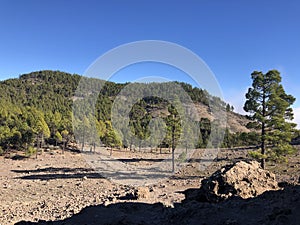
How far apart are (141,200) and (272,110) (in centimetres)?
1561

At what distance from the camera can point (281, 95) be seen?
28.4 meters

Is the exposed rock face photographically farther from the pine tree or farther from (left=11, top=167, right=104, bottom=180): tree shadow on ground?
(left=11, top=167, right=104, bottom=180): tree shadow on ground

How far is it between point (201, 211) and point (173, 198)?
29.8 ft

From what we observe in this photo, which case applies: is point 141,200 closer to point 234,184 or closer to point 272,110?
point 234,184

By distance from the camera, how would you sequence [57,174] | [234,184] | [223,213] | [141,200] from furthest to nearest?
1. [57,174]
2. [141,200]
3. [234,184]
4. [223,213]

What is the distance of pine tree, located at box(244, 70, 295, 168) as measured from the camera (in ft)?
88.8

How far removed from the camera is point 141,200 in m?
19.9

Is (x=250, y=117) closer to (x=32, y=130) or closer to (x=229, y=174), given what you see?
(x=229, y=174)

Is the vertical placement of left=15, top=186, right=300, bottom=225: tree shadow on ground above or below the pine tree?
below

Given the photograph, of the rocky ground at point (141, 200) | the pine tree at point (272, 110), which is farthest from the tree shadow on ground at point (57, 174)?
the pine tree at point (272, 110)

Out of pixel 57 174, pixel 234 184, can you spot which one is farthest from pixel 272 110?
pixel 57 174

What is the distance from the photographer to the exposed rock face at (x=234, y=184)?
14711 millimetres

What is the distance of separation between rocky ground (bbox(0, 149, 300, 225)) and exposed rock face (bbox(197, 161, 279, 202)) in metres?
0.05

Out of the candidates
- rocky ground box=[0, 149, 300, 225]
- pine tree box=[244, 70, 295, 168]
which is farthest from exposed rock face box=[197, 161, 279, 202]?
pine tree box=[244, 70, 295, 168]
